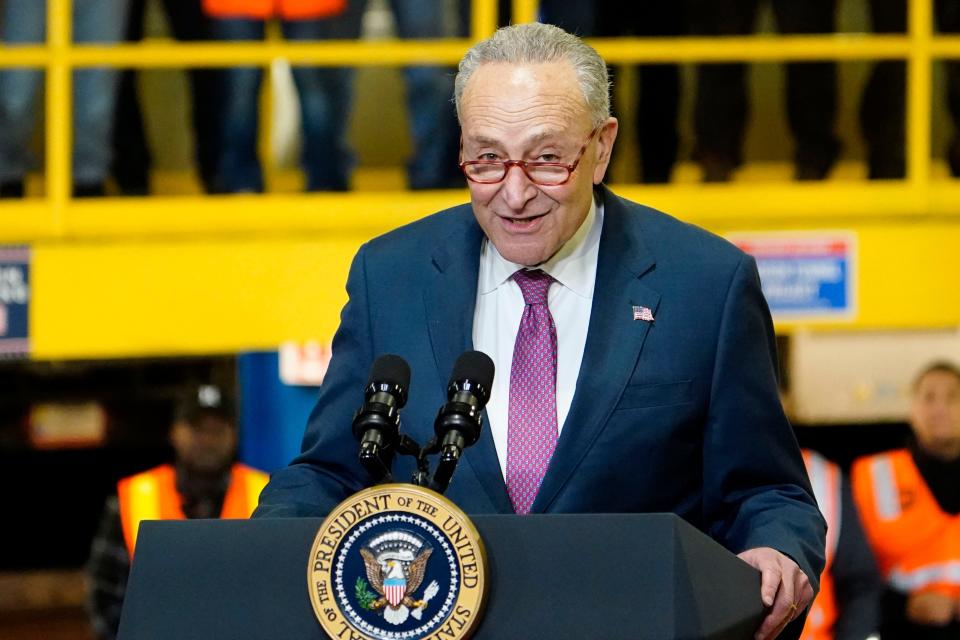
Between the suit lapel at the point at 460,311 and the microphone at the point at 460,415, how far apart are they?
0.37 metres

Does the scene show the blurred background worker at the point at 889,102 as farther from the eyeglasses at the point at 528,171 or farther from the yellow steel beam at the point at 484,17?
the eyeglasses at the point at 528,171

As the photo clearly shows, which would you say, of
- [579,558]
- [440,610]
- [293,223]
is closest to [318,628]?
[440,610]

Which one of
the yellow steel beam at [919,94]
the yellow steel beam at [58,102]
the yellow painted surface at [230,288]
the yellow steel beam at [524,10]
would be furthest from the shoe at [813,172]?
the yellow steel beam at [58,102]

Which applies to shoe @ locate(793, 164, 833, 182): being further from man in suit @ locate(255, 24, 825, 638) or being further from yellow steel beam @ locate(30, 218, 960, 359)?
man in suit @ locate(255, 24, 825, 638)

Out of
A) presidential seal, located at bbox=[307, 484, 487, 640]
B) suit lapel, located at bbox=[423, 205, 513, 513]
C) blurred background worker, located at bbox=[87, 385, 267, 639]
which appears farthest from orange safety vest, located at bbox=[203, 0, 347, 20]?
presidential seal, located at bbox=[307, 484, 487, 640]

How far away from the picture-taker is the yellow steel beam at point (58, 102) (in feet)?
26.6

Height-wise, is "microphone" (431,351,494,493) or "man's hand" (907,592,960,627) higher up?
→ "microphone" (431,351,494,493)

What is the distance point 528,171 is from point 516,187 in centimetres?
4

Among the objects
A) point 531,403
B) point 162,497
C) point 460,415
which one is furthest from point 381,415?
point 162,497

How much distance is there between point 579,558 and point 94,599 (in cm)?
506

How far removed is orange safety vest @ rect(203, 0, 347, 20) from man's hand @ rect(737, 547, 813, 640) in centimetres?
608

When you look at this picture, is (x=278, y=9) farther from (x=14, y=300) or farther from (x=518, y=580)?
(x=518, y=580)

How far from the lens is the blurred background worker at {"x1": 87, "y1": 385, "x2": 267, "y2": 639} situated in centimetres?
723

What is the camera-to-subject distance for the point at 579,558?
2.50m
